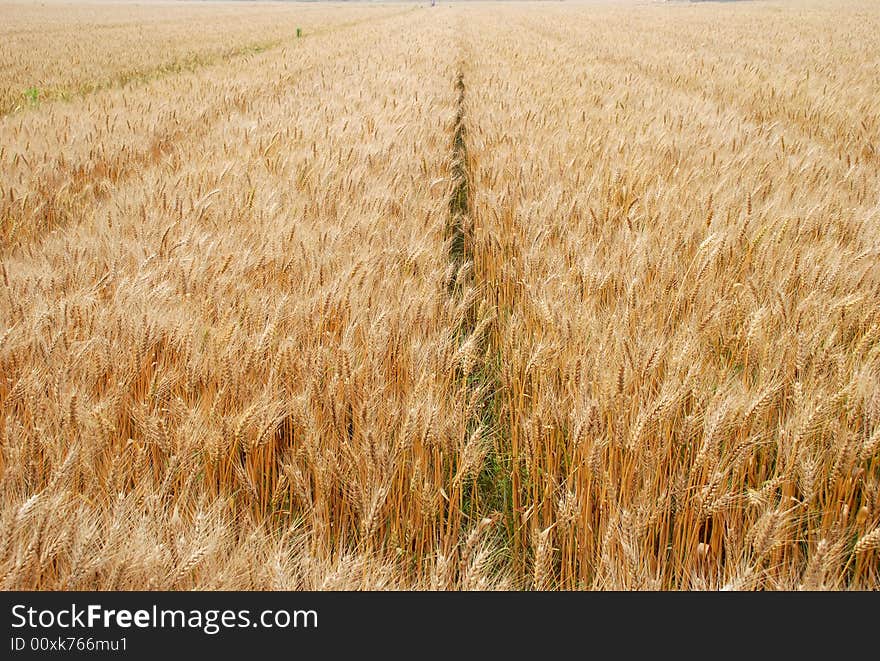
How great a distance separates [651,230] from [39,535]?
1.99 m

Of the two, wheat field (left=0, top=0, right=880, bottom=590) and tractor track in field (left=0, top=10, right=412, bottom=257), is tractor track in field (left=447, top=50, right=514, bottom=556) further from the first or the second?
tractor track in field (left=0, top=10, right=412, bottom=257)

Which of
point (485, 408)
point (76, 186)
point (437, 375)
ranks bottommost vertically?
point (485, 408)

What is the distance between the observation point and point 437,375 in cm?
142

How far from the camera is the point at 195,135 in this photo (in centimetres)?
411

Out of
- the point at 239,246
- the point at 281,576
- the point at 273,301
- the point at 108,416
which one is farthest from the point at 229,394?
the point at 239,246

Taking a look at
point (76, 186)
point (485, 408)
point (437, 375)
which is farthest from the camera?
point (76, 186)

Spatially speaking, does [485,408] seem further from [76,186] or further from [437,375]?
[76,186]

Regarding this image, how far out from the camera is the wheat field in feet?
3.20

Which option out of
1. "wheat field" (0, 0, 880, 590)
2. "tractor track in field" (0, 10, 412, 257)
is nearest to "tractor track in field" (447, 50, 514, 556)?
"wheat field" (0, 0, 880, 590)

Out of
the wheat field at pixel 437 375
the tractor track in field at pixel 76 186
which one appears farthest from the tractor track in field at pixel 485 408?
the tractor track in field at pixel 76 186

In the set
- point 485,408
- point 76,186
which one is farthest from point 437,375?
point 76,186

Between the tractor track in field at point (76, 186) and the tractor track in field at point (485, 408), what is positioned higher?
the tractor track in field at point (76, 186)

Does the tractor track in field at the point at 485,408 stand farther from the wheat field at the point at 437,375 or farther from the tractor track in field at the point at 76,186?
the tractor track in field at the point at 76,186

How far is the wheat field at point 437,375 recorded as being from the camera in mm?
976
